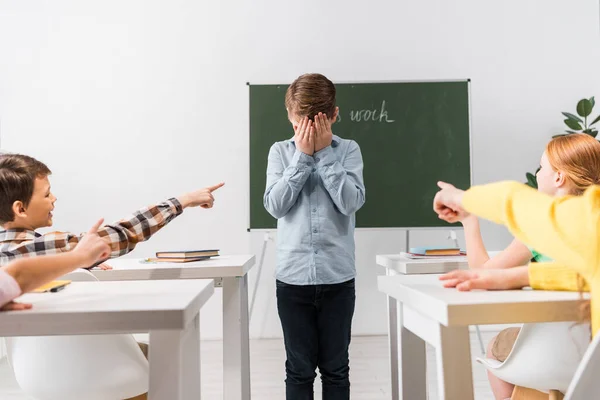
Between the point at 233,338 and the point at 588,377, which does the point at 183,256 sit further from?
the point at 588,377

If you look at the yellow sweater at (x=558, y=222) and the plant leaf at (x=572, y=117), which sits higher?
the plant leaf at (x=572, y=117)

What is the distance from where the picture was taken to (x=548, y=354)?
1.04 meters

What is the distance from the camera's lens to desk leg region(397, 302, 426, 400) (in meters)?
1.40

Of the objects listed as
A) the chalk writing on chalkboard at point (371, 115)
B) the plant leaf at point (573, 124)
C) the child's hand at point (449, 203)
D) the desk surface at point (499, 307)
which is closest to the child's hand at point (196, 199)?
the child's hand at point (449, 203)

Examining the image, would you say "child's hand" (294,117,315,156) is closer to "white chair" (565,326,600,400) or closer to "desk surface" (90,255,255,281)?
"desk surface" (90,255,255,281)

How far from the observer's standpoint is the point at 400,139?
3.54 m

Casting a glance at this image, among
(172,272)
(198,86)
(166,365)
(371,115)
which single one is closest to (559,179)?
(166,365)

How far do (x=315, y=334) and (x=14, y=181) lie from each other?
43.8 inches

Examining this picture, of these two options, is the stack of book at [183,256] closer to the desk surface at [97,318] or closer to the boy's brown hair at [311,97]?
the boy's brown hair at [311,97]

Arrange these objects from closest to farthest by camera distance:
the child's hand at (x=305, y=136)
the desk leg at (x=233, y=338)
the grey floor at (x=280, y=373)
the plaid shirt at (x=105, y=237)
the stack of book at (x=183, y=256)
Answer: the plaid shirt at (x=105, y=237) → the child's hand at (x=305, y=136) → the desk leg at (x=233, y=338) → the stack of book at (x=183, y=256) → the grey floor at (x=280, y=373)

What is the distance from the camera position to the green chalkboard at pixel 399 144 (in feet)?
11.5

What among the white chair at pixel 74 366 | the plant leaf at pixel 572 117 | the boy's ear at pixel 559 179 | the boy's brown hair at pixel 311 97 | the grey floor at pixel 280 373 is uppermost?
the plant leaf at pixel 572 117

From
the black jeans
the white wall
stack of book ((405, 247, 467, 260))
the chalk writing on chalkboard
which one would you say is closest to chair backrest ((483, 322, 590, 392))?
the black jeans

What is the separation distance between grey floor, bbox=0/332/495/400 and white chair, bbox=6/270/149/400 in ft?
4.82
